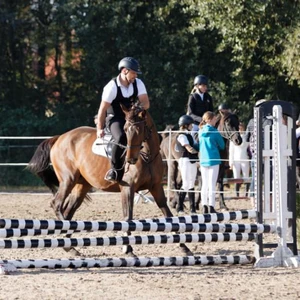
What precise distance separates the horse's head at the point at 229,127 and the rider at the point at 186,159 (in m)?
0.60

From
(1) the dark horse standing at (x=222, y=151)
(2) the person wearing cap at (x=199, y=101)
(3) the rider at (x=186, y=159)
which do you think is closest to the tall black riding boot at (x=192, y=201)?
(3) the rider at (x=186, y=159)

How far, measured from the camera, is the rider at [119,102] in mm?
10789

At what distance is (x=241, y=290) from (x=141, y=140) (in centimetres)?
311

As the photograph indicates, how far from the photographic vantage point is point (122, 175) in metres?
11.3

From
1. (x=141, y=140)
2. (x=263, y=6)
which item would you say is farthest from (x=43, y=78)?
(x=141, y=140)

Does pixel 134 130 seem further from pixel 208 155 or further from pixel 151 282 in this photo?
pixel 208 155

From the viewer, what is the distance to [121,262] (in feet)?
30.5

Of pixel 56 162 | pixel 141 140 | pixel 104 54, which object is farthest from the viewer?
pixel 104 54

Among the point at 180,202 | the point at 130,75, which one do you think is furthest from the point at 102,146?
the point at 180,202

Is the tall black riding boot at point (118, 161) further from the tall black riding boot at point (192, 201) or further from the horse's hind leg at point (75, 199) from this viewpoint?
the tall black riding boot at point (192, 201)

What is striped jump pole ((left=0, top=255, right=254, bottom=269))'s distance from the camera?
9031 millimetres

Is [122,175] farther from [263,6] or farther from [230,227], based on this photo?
[263,6]

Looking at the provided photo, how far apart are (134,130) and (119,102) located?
Result: 53 centimetres

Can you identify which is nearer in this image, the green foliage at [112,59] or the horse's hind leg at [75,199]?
the horse's hind leg at [75,199]
